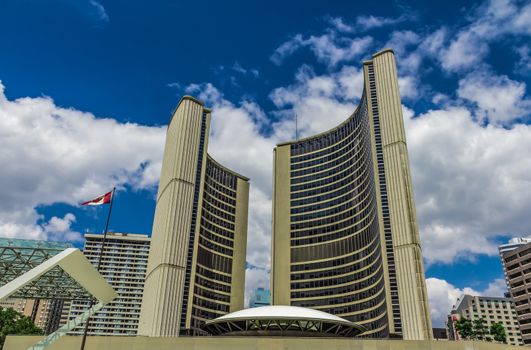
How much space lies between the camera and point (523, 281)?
134m

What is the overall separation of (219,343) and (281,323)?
43.9ft

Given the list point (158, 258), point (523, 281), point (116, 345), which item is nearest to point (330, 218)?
point (158, 258)

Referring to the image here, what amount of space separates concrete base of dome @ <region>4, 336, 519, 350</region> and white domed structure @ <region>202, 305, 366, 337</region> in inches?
318

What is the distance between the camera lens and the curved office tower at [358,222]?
291 feet

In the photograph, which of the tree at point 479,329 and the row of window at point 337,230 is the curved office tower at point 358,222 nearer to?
the row of window at point 337,230

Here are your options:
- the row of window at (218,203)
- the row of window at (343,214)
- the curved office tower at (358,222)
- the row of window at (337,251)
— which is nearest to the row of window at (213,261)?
the curved office tower at (358,222)

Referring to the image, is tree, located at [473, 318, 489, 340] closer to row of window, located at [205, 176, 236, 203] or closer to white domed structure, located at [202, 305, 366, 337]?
white domed structure, located at [202, 305, 366, 337]

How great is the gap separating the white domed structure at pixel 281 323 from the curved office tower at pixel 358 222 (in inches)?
924

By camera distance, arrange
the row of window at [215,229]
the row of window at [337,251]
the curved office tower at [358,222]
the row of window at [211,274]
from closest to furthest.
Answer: the curved office tower at [358,222]
the row of window at [337,251]
the row of window at [211,274]
the row of window at [215,229]

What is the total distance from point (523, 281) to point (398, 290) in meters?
74.1

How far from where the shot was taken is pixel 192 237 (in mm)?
120375

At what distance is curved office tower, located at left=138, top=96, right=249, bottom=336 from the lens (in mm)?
101875

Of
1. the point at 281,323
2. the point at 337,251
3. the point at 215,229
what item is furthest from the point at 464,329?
the point at 215,229

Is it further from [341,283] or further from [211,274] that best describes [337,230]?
[211,274]
